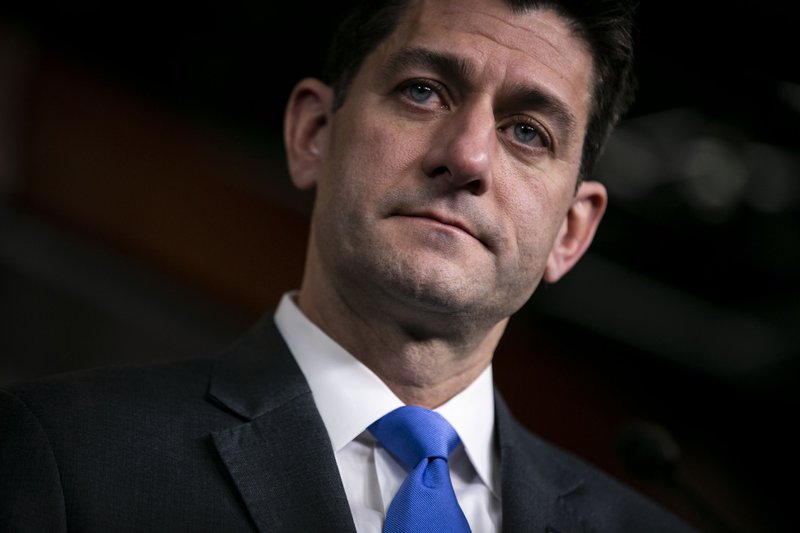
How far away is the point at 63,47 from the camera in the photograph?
487 cm

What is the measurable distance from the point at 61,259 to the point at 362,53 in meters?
3.05

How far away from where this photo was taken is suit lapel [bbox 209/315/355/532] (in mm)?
1550

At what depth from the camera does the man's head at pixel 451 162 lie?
5.49 ft

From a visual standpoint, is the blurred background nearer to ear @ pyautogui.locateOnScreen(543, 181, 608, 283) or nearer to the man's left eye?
ear @ pyautogui.locateOnScreen(543, 181, 608, 283)

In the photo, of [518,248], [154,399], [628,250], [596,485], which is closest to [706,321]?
[628,250]

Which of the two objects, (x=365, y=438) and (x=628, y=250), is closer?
(x=365, y=438)

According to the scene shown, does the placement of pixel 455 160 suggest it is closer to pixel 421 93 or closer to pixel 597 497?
pixel 421 93

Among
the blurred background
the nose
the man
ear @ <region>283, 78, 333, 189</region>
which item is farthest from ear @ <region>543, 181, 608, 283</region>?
the blurred background

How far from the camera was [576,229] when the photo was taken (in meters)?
2.06

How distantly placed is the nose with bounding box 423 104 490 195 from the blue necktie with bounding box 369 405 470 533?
14.6 inches

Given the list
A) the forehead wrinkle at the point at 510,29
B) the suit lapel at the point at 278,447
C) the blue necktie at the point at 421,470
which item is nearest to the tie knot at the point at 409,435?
the blue necktie at the point at 421,470

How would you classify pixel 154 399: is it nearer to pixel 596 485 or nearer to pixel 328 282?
pixel 328 282

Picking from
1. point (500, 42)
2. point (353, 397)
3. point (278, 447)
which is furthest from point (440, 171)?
point (278, 447)

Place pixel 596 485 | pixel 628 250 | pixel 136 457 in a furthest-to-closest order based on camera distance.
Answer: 1. pixel 628 250
2. pixel 596 485
3. pixel 136 457
